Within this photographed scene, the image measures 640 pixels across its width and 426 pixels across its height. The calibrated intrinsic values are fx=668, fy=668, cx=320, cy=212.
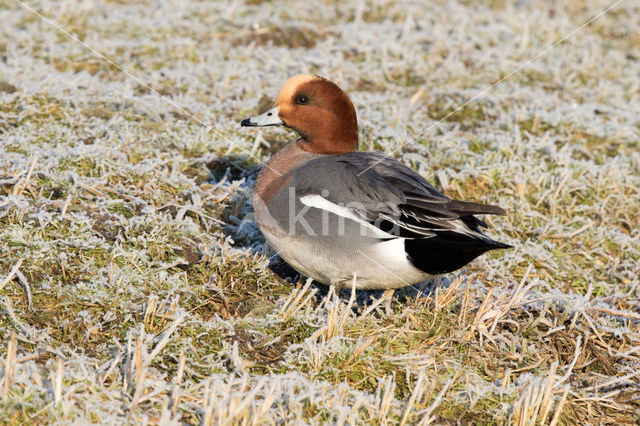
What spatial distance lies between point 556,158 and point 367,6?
2996 mm

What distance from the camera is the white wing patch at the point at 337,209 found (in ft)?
9.45

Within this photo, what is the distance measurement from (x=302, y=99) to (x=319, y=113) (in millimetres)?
114

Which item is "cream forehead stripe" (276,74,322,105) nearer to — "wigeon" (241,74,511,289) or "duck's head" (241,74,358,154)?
"duck's head" (241,74,358,154)

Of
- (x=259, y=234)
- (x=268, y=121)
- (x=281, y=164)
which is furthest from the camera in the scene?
(x=259, y=234)

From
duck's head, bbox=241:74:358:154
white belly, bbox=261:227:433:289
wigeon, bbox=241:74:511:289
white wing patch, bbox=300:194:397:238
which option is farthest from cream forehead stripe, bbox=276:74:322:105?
white belly, bbox=261:227:433:289

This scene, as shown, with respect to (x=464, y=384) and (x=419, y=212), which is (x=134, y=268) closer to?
(x=419, y=212)

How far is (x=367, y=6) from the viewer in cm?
662

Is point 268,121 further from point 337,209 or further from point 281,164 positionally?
point 337,209

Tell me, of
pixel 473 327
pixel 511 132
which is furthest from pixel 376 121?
pixel 473 327

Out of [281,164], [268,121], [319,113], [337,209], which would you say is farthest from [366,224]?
[268,121]

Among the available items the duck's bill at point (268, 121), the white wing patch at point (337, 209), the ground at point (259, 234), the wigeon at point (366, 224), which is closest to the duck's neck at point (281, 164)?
the wigeon at point (366, 224)

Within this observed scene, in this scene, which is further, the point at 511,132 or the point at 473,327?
the point at 511,132

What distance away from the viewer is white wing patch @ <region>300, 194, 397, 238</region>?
2.88m

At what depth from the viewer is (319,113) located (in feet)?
11.0
